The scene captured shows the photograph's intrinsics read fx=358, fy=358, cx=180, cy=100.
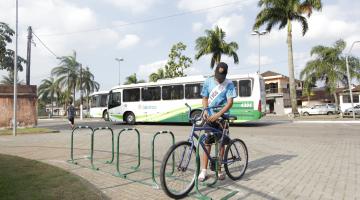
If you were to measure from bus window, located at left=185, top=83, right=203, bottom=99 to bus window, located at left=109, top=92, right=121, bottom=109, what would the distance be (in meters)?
5.87

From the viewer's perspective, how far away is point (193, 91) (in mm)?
22734

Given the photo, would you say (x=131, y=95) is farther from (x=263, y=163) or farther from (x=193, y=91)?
(x=263, y=163)

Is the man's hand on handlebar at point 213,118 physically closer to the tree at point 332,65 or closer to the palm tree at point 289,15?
the palm tree at point 289,15

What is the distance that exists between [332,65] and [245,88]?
28536 millimetres

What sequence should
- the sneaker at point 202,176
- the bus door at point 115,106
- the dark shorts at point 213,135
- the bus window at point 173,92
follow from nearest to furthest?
1. the dark shorts at point 213,135
2. the sneaker at point 202,176
3. the bus window at point 173,92
4. the bus door at point 115,106

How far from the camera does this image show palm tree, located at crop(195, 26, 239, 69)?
4159 cm

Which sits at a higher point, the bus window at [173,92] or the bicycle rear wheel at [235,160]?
the bus window at [173,92]

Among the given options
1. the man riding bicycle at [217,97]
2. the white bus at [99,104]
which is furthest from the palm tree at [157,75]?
the man riding bicycle at [217,97]

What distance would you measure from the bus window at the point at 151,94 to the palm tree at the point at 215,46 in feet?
59.0

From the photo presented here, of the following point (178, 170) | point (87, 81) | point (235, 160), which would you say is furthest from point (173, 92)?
point (87, 81)

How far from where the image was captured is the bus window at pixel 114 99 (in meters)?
26.2

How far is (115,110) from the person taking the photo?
86.5 ft

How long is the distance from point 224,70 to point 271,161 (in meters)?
3.40

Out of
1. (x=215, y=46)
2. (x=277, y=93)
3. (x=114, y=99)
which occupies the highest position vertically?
(x=215, y=46)
